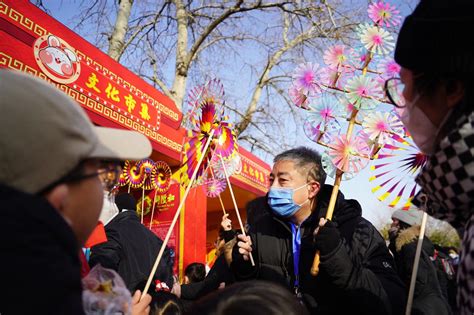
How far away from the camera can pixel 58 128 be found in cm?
81

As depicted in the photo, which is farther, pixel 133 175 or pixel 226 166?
pixel 133 175

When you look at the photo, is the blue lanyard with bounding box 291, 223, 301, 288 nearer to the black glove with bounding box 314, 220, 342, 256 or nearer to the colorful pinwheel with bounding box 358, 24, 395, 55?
the black glove with bounding box 314, 220, 342, 256

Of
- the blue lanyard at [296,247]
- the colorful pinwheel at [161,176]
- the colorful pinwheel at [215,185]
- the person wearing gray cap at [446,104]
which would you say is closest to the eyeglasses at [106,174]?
the person wearing gray cap at [446,104]

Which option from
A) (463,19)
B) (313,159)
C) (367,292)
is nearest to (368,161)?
(313,159)

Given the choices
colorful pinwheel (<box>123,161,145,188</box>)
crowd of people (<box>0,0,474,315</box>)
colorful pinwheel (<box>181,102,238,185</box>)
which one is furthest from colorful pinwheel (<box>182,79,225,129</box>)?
colorful pinwheel (<box>123,161,145,188</box>)

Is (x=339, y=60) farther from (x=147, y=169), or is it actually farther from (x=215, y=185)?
(x=147, y=169)

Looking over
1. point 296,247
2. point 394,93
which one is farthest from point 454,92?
point 296,247

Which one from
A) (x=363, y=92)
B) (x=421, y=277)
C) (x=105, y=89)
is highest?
(x=105, y=89)

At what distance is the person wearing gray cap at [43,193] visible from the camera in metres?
0.72

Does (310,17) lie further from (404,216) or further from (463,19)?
(463,19)

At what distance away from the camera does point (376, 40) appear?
205 centimetres

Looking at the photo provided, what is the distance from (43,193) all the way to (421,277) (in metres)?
2.54

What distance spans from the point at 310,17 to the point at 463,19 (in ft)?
35.3

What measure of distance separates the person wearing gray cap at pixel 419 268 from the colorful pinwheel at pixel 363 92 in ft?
4.14
